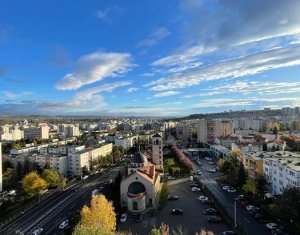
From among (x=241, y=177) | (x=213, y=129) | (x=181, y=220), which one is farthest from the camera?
(x=213, y=129)

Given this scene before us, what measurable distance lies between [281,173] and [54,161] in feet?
75.3

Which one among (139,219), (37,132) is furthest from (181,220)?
(37,132)

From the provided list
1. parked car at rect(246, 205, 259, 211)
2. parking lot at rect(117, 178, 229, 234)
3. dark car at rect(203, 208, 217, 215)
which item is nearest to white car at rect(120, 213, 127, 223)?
parking lot at rect(117, 178, 229, 234)

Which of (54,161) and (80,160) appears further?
(80,160)

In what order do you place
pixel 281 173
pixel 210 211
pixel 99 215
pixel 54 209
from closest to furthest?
pixel 99 215 → pixel 210 211 → pixel 281 173 → pixel 54 209

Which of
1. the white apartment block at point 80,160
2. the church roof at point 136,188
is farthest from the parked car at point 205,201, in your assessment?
the white apartment block at point 80,160

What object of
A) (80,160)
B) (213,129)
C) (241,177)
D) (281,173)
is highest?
(213,129)

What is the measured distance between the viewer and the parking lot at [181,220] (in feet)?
57.4

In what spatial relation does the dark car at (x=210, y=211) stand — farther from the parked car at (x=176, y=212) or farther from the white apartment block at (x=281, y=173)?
the white apartment block at (x=281, y=173)

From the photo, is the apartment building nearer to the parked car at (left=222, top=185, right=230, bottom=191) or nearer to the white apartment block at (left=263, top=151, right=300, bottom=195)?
the parked car at (left=222, top=185, right=230, bottom=191)

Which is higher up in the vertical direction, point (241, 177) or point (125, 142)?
point (125, 142)

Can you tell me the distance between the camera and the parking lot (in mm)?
17484

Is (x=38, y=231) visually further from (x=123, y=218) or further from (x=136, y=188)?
(x=136, y=188)

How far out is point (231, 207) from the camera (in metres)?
21.0
